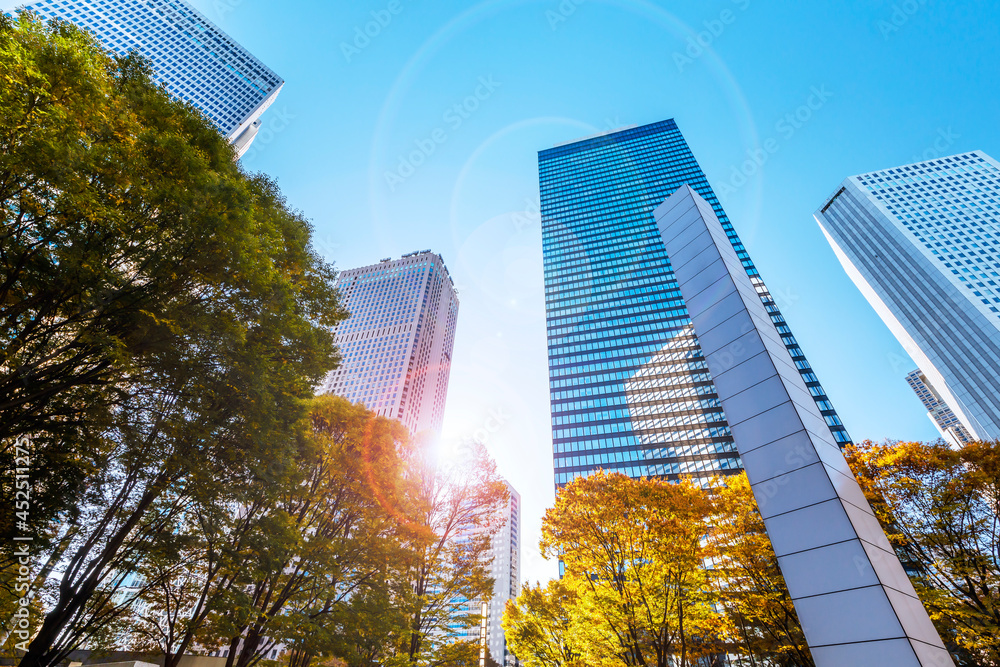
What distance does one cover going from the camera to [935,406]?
17088 centimetres

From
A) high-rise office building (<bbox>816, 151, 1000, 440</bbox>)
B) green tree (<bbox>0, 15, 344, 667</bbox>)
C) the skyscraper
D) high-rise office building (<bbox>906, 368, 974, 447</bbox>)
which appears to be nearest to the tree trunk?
green tree (<bbox>0, 15, 344, 667</bbox>)

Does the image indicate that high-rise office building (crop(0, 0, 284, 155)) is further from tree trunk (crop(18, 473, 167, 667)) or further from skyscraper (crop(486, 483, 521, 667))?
skyscraper (crop(486, 483, 521, 667))

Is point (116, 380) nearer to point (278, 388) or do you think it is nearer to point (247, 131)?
point (278, 388)

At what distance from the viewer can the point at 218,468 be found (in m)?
9.05

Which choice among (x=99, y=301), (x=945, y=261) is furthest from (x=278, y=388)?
A: (x=945, y=261)

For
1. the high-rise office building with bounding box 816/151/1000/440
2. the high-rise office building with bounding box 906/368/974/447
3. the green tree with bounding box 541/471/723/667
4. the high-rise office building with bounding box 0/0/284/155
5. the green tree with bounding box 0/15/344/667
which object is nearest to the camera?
the green tree with bounding box 0/15/344/667

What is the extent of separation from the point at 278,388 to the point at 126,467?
163 inches

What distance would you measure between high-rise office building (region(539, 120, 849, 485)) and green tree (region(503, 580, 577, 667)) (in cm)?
4953

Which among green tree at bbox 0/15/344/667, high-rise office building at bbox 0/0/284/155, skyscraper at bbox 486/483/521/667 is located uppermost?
high-rise office building at bbox 0/0/284/155

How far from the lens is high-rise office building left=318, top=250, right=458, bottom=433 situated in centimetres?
9900

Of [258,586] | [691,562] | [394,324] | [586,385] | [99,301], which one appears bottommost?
[258,586]

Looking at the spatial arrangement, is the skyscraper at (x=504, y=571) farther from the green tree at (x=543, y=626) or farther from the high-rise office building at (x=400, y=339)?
the green tree at (x=543, y=626)

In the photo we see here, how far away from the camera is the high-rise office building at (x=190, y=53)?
282 ft

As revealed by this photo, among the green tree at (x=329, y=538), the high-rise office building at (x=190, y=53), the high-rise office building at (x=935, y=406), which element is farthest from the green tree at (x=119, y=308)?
the high-rise office building at (x=935, y=406)
